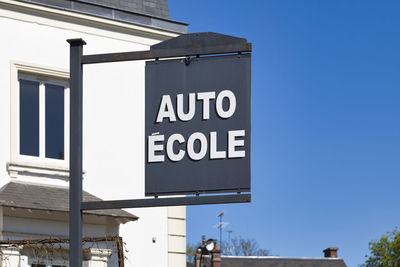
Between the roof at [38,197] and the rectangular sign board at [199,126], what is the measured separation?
26.1ft

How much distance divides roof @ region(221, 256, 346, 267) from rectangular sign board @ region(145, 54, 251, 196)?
53.1m

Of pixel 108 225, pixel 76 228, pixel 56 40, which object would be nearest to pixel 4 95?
pixel 56 40

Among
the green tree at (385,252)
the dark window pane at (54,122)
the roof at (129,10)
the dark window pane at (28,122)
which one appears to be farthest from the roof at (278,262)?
the dark window pane at (28,122)

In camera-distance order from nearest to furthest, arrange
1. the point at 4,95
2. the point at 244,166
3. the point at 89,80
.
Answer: the point at 244,166 < the point at 4,95 < the point at 89,80

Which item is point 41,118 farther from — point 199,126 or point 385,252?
point 385,252

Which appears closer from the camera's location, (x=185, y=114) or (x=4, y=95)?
(x=185, y=114)

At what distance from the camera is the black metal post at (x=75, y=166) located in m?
8.00

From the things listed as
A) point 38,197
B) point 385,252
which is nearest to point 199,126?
point 38,197

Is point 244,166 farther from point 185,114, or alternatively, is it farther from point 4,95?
point 4,95

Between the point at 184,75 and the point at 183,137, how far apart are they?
2.05 feet

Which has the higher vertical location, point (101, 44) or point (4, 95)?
point (101, 44)

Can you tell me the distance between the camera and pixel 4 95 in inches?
647

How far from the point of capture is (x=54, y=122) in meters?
17.0

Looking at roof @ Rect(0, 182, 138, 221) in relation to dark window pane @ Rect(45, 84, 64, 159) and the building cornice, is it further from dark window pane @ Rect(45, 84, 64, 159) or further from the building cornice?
the building cornice
